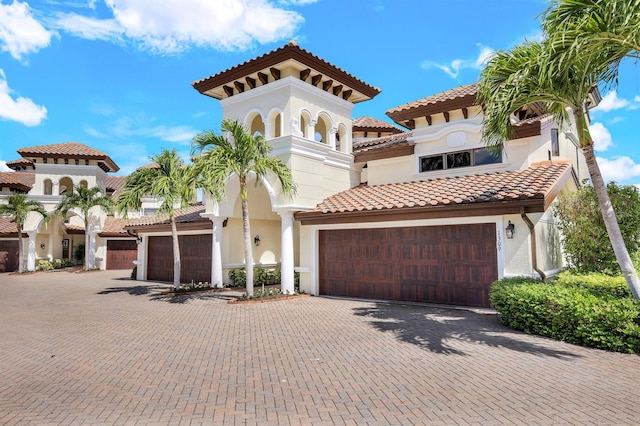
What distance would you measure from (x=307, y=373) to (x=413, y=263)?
23.9ft

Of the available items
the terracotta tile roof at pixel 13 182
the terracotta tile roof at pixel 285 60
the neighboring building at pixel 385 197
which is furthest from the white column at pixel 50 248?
the terracotta tile roof at pixel 285 60

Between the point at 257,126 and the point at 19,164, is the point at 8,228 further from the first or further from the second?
the point at 257,126

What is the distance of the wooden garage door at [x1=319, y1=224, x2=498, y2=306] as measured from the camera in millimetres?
11633

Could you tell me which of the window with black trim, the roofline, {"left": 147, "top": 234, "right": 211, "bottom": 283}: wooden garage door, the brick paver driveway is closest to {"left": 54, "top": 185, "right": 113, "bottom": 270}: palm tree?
{"left": 147, "top": 234, "right": 211, "bottom": 283}: wooden garage door

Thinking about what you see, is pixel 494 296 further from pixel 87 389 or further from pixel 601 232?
pixel 87 389

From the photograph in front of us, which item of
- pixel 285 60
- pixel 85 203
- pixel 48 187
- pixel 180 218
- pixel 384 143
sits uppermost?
pixel 285 60

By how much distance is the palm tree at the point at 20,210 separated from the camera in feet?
97.8

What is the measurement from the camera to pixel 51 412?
496 centimetres

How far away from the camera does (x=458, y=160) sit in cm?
1534

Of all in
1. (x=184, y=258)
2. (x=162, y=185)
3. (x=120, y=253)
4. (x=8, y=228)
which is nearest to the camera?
(x=162, y=185)

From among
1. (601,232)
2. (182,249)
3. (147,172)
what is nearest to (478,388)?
(601,232)

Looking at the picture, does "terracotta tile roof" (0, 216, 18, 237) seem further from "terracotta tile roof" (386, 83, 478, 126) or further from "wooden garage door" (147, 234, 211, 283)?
"terracotta tile roof" (386, 83, 478, 126)

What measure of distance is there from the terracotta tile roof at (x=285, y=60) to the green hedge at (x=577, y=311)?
10.5 meters

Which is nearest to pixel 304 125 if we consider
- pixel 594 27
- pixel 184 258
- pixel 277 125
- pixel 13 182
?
pixel 277 125
